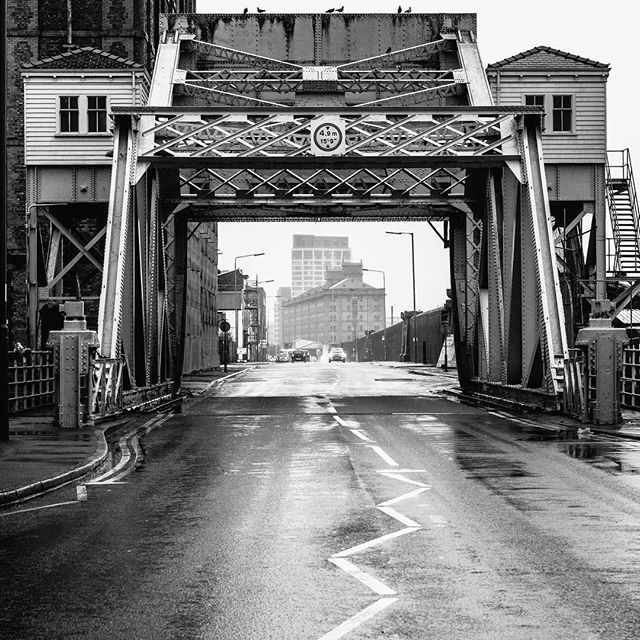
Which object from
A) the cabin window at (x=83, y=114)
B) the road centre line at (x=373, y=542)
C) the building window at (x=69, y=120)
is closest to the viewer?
the road centre line at (x=373, y=542)

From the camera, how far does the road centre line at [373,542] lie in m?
8.72

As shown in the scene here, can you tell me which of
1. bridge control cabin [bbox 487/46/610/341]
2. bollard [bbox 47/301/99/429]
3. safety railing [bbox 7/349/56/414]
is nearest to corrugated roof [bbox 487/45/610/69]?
bridge control cabin [bbox 487/46/610/341]

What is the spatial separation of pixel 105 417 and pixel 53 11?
29.1 metres

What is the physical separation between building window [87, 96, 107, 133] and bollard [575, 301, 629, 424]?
69.5 ft

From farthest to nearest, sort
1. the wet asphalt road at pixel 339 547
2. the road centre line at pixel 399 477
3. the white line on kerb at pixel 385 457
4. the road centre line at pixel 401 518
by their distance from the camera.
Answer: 1. the white line on kerb at pixel 385 457
2. the road centre line at pixel 399 477
3. the road centre line at pixel 401 518
4. the wet asphalt road at pixel 339 547

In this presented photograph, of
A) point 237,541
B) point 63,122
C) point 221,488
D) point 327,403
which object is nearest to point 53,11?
point 63,122

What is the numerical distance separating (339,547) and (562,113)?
29.7 m

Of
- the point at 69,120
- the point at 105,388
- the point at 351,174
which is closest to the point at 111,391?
the point at 105,388

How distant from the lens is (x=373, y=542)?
30.3 feet

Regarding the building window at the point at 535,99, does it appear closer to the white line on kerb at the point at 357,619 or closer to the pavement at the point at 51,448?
the pavement at the point at 51,448

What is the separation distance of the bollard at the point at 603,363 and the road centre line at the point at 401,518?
1075 cm

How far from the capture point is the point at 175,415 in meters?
25.1

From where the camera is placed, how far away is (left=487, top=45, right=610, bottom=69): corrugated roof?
1438 inches

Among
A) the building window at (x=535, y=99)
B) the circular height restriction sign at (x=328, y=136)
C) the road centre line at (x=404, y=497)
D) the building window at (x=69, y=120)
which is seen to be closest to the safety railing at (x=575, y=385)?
the circular height restriction sign at (x=328, y=136)
